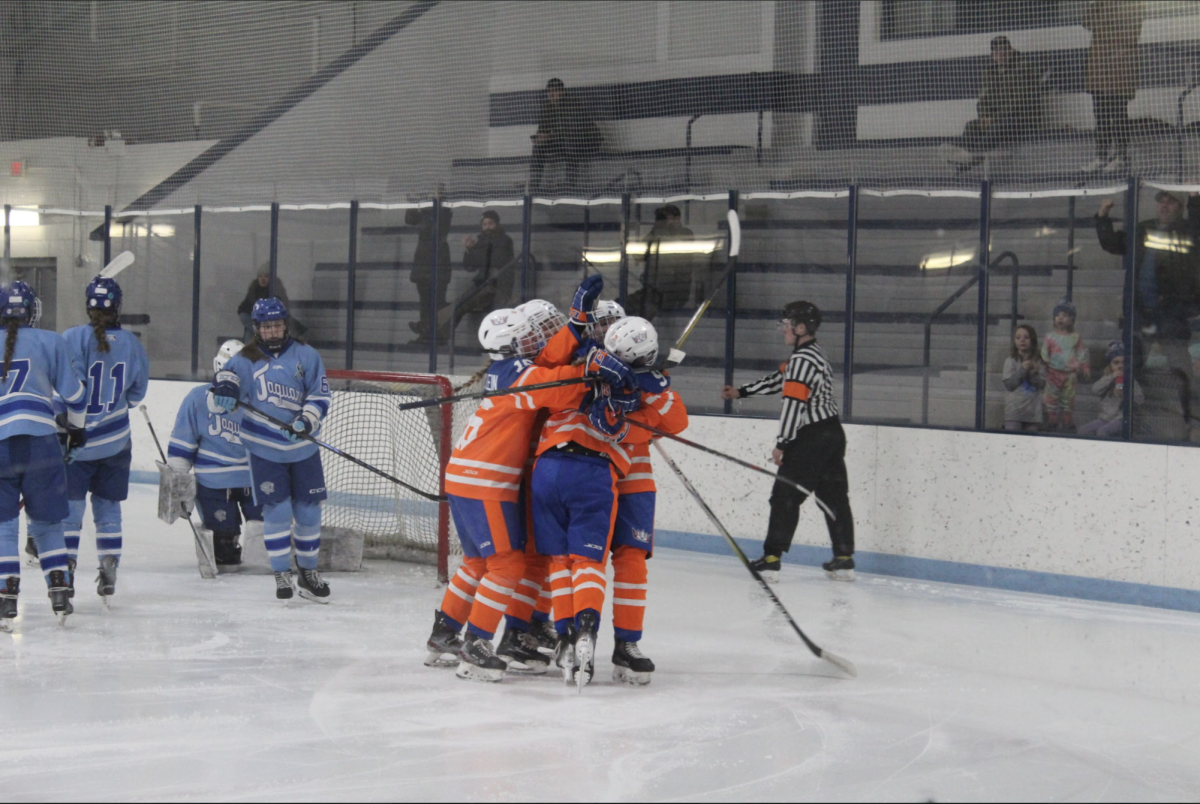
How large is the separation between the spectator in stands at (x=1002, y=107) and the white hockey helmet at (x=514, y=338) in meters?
2.95

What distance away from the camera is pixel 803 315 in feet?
17.0

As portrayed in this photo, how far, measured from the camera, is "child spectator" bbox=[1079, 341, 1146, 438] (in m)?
4.91

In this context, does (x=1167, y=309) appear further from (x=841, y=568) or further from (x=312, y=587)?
(x=312, y=587)

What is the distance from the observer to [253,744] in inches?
107

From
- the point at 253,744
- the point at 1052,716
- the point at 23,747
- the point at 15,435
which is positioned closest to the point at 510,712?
the point at 253,744

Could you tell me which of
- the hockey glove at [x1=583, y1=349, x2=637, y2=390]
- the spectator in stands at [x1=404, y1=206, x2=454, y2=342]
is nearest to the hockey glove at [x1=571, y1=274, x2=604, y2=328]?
the hockey glove at [x1=583, y1=349, x2=637, y2=390]

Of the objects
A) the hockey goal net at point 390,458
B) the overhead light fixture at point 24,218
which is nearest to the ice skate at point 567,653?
the hockey goal net at point 390,458

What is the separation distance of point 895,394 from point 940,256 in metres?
0.64

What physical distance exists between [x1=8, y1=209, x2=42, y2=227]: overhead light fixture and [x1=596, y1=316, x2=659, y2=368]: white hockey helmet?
5941 mm

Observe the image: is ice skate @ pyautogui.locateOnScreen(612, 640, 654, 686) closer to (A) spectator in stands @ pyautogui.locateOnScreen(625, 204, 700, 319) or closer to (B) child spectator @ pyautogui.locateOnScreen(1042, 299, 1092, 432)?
(B) child spectator @ pyautogui.locateOnScreen(1042, 299, 1092, 432)

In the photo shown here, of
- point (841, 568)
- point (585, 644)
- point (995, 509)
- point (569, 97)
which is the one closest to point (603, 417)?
point (585, 644)

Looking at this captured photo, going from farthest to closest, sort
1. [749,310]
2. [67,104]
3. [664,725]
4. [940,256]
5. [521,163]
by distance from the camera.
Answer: [67,104] → [521,163] → [749,310] → [940,256] → [664,725]

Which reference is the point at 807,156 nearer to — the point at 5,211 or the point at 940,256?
the point at 940,256

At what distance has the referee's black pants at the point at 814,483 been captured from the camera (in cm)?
517
